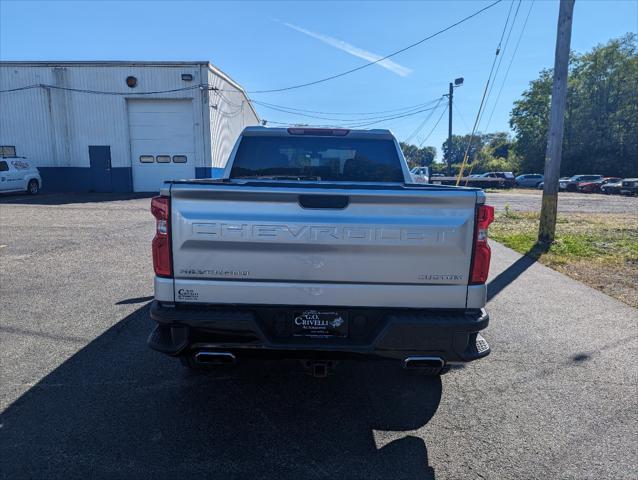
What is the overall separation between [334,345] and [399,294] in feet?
1.70

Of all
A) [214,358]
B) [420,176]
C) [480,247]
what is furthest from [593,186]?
[214,358]

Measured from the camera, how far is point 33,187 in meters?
22.3

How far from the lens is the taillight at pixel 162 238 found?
112 inches

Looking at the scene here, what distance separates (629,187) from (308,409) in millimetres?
41735

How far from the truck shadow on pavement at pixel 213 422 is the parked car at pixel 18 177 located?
796 inches

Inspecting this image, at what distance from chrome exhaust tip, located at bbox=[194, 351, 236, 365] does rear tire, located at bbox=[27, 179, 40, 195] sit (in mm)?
23000

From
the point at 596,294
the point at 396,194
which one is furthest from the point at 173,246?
the point at 596,294

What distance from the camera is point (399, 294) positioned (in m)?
2.90

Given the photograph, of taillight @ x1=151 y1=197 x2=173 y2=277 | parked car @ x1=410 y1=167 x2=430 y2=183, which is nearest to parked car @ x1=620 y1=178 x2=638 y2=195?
parked car @ x1=410 y1=167 x2=430 y2=183

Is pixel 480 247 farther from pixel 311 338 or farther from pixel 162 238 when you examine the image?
pixel 162 238

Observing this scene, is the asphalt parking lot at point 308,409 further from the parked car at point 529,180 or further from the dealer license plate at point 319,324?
the parked car at point 529,180

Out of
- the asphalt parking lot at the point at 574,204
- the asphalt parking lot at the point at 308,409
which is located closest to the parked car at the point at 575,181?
the asphalt parking lot at the point at 574,204

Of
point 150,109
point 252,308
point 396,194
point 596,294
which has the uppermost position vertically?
point 150,109

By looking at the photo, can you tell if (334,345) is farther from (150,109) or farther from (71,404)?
(150,109)
